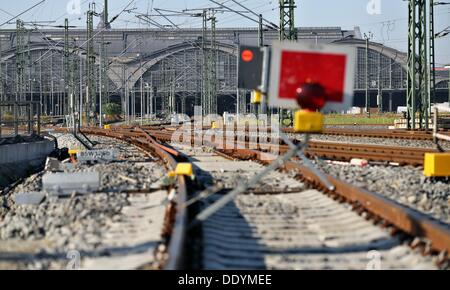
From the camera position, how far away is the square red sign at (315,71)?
611 cm

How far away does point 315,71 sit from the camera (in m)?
6.11

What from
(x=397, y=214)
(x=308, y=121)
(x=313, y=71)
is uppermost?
Answer: (x=313, y=71)

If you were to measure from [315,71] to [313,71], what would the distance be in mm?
19

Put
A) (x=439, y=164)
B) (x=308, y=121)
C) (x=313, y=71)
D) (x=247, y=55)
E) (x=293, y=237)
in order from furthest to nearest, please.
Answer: (x=439, y=164) < (x=247, y=55) < (x=293, y=237) < (x=313, y=71) < (x=308, y=121)

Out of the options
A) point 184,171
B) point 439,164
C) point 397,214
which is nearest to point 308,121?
point 397,214

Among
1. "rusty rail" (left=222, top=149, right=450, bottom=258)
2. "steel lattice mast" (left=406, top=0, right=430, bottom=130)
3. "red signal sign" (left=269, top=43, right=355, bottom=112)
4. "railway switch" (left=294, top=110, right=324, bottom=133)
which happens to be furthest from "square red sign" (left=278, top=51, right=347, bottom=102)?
"steel lattice mast" (left=406, top=0, right=430, bottom=130)

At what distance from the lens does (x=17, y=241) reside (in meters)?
6.84

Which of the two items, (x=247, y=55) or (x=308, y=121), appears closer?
(x=308, y=121)

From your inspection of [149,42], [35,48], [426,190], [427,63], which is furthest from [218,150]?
[149,42]

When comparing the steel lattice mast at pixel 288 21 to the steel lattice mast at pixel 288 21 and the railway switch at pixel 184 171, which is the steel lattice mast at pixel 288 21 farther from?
the railway switch at pixel 184 171

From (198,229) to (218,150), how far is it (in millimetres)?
12280

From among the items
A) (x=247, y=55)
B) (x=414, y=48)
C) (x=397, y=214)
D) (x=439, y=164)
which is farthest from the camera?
(x=414, y=48)

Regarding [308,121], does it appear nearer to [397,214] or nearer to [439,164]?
[397,214]

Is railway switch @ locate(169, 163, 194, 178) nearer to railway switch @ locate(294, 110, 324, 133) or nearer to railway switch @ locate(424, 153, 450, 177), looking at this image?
railway switch @ locate(424, 153, 450, 177)
